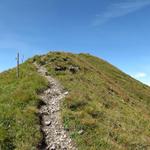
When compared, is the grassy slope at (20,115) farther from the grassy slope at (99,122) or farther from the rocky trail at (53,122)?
the grassy slope at (99,122)

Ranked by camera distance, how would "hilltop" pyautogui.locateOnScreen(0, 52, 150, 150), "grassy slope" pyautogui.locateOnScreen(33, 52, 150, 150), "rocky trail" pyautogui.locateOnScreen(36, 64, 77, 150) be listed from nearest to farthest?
"rocky trail" pyautogui.locateOnScreen(36, 64, 77, 150) < "hilltop" pyautogui.locateOnScreen(0, 52, 150, 150) < "grassy slope" pyautogui.locateOnScreen(33, 52, 150, 150)

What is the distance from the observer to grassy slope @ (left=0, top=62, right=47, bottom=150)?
18344 millimetres

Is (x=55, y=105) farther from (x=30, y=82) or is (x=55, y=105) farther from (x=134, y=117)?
(x=134, y=117)

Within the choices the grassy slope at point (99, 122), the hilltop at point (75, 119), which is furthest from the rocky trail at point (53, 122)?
the grassy slope at point (99, 122)

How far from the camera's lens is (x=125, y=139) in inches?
803

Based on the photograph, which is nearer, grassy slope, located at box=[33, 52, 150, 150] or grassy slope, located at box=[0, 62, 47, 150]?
grassy slope, located at box=[0, 62, 47, 150]

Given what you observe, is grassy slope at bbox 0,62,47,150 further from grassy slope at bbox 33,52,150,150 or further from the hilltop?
grassy slope at bbox 33,52,150,150

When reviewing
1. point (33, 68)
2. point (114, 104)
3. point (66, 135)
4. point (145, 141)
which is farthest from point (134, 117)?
point (33, 68)

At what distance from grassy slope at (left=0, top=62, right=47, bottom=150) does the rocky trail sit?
0.66 m

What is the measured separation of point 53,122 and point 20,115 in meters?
2.62

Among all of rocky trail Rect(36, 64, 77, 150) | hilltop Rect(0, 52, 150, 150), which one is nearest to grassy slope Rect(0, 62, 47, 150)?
hilltop Rect(0, 52, 150, 150)

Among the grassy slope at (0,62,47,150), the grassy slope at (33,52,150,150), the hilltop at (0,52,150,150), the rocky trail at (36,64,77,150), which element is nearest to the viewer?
the grassy slope at (0,62,47,150)

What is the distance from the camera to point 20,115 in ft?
70.8

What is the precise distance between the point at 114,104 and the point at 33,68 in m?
14.6
